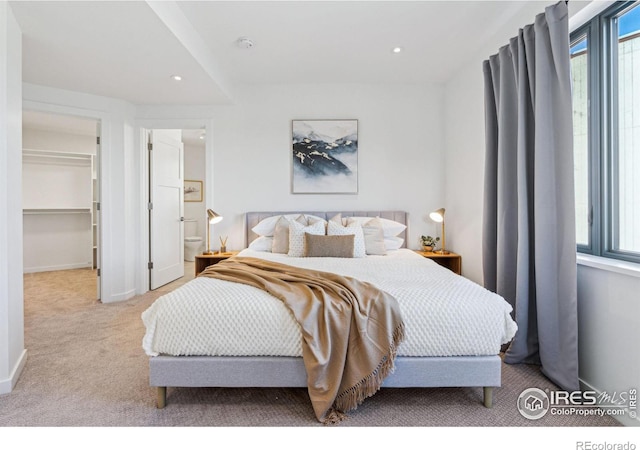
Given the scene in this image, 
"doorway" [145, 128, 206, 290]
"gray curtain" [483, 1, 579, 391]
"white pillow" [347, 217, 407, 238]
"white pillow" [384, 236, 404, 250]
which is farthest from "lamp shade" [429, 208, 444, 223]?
"doorway" [145, 128, 206, 290]

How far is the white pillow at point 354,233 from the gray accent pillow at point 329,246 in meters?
0.09

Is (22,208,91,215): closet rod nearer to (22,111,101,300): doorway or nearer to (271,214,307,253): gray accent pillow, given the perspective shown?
(22,111,101,300): doorway

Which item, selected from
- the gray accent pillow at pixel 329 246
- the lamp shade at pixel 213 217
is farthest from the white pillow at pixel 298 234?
the lamp shade at pixel 213 217

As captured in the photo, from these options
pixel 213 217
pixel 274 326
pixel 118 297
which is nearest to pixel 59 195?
pixel 118 297

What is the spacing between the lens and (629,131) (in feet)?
5.99

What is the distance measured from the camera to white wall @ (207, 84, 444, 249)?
3.91m

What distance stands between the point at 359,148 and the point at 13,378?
3579 mm

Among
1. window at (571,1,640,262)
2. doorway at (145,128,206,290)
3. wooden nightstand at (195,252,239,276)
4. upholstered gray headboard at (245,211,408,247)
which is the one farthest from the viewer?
doorway at (145,128,206,290)

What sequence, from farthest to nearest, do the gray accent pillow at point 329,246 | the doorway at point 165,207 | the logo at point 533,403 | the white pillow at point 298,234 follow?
the doorway at point 165,207 < the white pillow at point 298,234 < the gray accent pillow at point 329,246 < the logo at point 533,403

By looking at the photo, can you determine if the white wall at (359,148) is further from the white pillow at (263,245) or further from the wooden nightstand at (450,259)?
the white pillow at (263,245)

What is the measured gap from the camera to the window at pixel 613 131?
181cm

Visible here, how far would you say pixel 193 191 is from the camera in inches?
268

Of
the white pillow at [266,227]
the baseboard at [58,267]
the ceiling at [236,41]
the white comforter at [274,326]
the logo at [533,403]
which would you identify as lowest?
the logo at [533,403]

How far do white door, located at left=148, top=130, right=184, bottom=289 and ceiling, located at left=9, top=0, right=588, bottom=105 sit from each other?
76 centimetres
